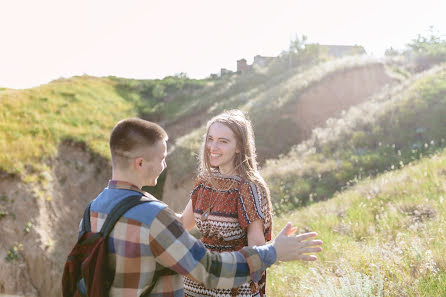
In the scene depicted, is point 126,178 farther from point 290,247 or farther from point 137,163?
point 290,247

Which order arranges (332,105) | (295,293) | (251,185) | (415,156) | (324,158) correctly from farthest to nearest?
(332,105), (324,158), (415,156), (295,293), (251,185)

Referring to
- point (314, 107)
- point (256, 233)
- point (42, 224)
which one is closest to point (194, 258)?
point (256, 233)

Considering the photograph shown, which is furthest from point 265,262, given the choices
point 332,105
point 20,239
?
point 332,105

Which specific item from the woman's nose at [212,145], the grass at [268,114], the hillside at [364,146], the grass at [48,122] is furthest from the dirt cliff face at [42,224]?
the woman's nose at [212,145]

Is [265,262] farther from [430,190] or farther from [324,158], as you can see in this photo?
[324,158]

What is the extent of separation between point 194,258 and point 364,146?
1235 cm

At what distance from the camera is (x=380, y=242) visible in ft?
17.5

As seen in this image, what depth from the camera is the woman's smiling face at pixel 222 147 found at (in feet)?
11.0

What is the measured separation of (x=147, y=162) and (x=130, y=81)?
140ft

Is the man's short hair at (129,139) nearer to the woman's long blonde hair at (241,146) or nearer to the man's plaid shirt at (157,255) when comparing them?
the man's plaid shirt at (157,255)

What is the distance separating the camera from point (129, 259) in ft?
6.88

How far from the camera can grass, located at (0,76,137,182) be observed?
19.0 metres

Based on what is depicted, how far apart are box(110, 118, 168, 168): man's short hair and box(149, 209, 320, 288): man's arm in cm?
44

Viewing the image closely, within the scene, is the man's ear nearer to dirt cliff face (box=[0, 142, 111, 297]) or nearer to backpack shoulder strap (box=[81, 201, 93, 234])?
backpack shoulder strap (box=[81, 201, 93, 234])
